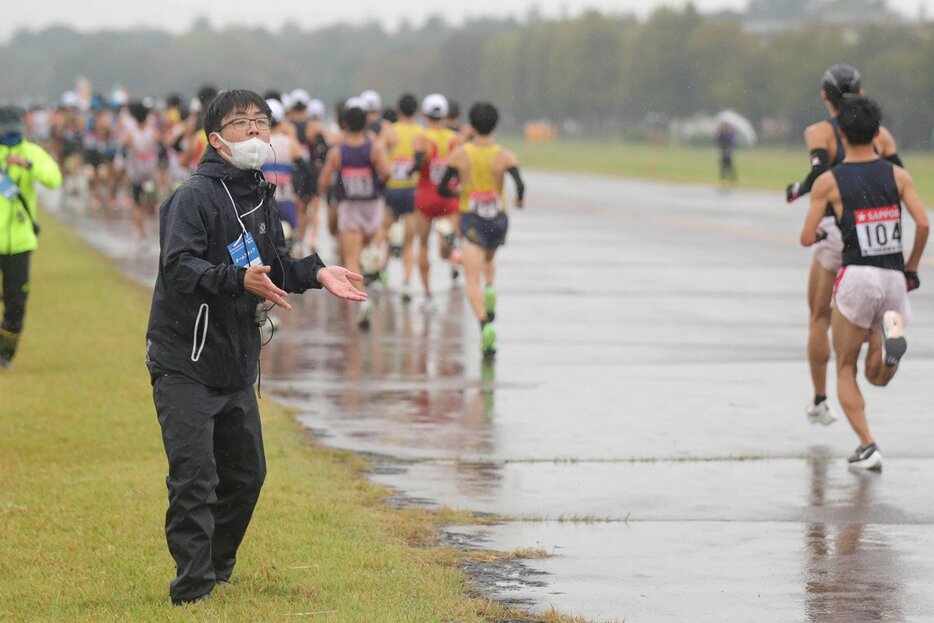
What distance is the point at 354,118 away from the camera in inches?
651

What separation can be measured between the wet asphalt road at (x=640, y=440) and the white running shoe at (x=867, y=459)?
84 mm

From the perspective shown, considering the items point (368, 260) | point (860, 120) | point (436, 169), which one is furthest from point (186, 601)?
point (436, 169)

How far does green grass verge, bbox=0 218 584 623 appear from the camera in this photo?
6613 millimetres

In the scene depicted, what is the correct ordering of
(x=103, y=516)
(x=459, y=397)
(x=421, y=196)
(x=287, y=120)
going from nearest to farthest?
(x=103, y=516) → (x=459, y=397) → (x=421, y=196) → (x=287, y=120)

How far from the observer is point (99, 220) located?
33156 mm

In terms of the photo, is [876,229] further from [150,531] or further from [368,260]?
[368,260]

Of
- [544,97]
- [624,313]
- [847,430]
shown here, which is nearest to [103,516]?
[847,430]

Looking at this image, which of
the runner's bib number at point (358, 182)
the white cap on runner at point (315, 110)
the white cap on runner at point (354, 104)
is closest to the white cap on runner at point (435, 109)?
the white cap on runner at point (354, 104)

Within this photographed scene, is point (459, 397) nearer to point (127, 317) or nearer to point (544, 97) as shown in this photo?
point (127, 317)

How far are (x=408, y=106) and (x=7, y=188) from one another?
793 centimetres

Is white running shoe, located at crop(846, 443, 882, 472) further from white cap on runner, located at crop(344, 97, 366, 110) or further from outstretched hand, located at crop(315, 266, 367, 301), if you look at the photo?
white cap on runner, located at crop(344, 97, 366, 110)

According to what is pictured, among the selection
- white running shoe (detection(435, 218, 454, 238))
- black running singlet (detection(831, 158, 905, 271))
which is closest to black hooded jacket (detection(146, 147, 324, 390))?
black running singlet (detection(831, 158, 905, 271))

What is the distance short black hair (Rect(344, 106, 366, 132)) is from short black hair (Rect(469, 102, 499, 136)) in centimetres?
234

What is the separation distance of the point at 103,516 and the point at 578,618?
2572 millimetres
